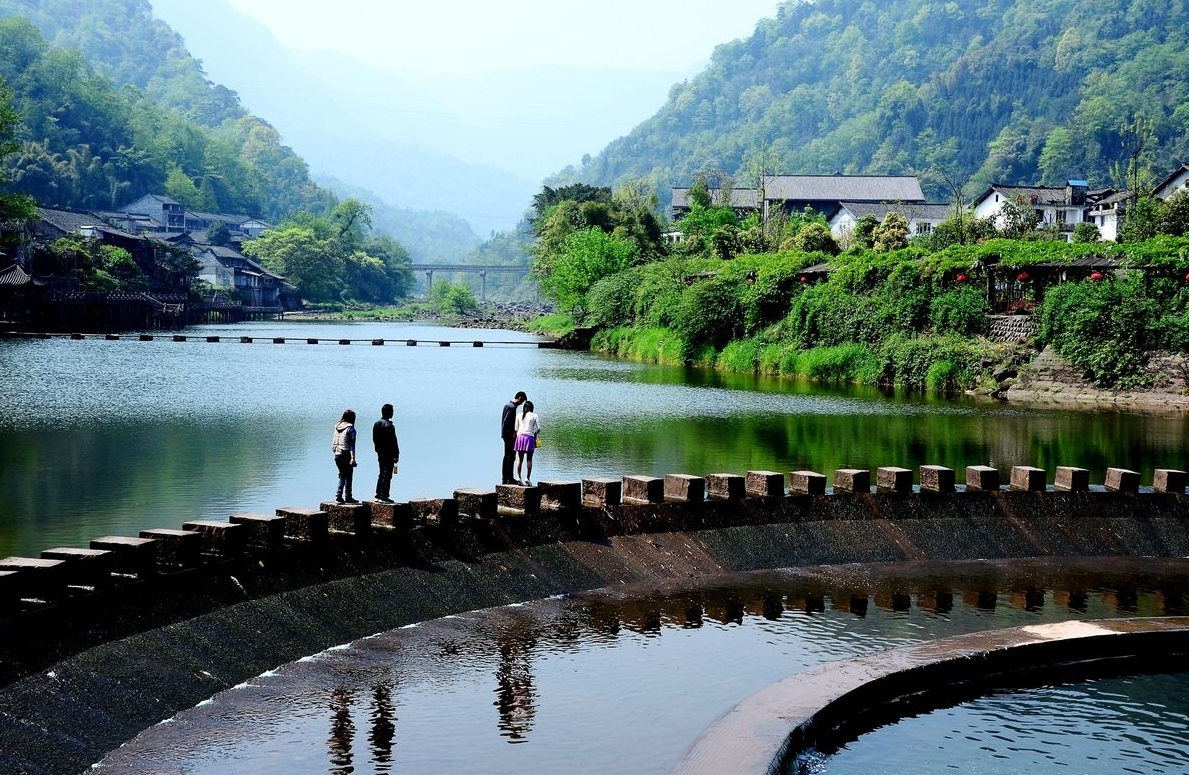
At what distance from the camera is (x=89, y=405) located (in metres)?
47.2

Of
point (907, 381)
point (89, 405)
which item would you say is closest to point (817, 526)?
point (89, 405)

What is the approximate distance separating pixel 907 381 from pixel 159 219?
137m

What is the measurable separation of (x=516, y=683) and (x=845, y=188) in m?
143

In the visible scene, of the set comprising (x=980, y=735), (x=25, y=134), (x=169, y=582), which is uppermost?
(x=25, y=134)

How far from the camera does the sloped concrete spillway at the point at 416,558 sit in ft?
46.9

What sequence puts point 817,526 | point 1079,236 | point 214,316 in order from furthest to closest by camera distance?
point 214,316 → point 1079,236 → point 817,526

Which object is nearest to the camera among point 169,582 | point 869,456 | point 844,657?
point 169,582

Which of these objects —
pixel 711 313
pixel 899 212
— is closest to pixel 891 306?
pixel 711 313

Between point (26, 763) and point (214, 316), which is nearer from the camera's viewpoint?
point (26, 763)

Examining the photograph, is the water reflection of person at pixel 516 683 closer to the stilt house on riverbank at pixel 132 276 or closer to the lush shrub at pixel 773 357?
the lush shrub at pixel 773 357

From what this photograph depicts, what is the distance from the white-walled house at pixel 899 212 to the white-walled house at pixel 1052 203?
13.8 feet

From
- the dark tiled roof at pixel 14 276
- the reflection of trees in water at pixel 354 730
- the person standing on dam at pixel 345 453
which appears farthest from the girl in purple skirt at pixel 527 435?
the dark tiled roof at pixel 14 276

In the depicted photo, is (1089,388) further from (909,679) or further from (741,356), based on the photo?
(909,679)

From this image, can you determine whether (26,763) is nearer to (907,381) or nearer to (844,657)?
(844,657)
